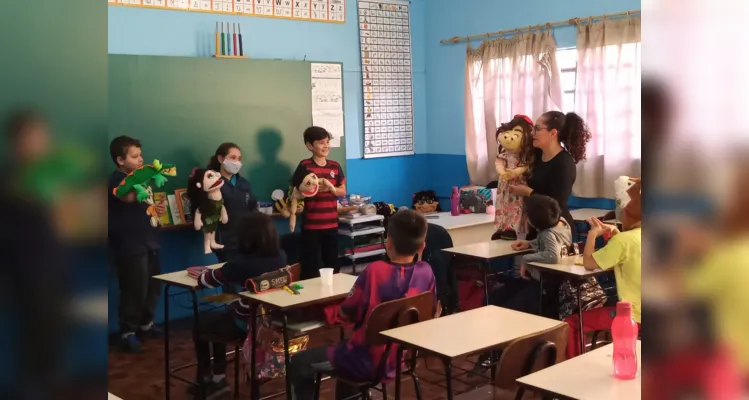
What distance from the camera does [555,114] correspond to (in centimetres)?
416

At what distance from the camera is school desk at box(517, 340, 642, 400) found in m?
1.85

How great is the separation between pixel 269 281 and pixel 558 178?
178 centimetres

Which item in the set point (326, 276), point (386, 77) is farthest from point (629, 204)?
point (386, 77)

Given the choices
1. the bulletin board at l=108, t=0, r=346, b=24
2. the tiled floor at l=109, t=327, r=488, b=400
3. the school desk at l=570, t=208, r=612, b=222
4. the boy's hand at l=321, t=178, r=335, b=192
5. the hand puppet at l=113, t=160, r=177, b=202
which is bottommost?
the tiled floor at l=109, t=327, r=488, b=400

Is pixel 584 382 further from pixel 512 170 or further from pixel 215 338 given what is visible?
pixel 512 170

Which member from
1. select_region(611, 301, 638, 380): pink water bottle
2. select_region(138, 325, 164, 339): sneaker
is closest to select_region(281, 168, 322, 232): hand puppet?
select_region(138, 325, 164, 339): sneaker

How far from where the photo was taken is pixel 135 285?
15.5ft

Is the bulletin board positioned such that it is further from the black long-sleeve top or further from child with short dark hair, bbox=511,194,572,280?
child with short dark hair, bbox=511,194,572,280

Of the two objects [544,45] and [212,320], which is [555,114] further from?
[212,320]

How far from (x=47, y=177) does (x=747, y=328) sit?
49 cm

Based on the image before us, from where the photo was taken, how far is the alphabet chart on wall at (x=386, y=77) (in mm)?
6438

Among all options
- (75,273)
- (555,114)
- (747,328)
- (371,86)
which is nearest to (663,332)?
(747,328)

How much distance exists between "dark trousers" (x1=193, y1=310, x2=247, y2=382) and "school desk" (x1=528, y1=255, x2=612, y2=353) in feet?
4.92

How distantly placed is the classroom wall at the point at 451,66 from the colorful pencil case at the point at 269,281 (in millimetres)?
3568
